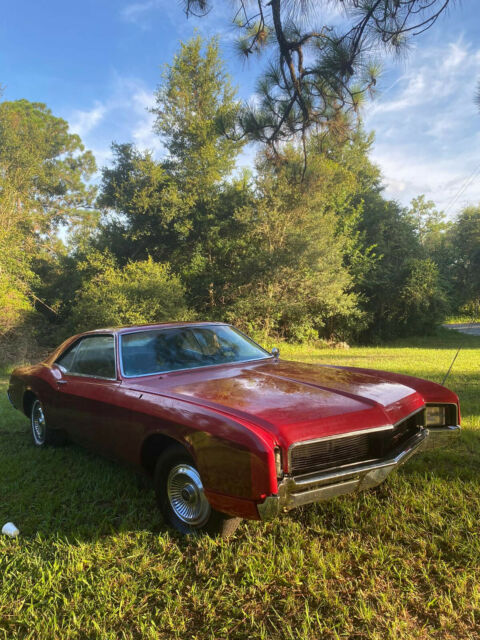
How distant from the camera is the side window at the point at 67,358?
4309 millimetres

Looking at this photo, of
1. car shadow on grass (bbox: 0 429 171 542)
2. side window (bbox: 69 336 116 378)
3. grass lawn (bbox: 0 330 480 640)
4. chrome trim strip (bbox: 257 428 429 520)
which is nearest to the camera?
grass lawn (bbox: 0 330 480 640)

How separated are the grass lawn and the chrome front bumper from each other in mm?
380

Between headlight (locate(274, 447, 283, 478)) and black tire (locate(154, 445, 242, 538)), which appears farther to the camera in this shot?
black tire (locate(154, 445, 242, 538))

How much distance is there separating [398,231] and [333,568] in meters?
24.9

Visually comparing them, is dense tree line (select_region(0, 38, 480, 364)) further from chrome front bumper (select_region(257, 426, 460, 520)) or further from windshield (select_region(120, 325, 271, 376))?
chrome front bumper (select_region(257, 426, 460, 520))

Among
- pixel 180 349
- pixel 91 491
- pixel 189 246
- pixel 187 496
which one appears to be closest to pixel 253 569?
pixel 187 496

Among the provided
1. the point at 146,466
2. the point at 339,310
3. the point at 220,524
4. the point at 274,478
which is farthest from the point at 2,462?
the point at 339,310

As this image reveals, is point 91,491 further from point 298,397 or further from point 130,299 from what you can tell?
point 130,299

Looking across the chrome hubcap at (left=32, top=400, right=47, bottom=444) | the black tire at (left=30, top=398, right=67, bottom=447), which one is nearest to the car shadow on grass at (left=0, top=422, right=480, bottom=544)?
the black tire at (left=30, top=398, right=67, bottom=447)

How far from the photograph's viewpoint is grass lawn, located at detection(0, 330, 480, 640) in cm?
198

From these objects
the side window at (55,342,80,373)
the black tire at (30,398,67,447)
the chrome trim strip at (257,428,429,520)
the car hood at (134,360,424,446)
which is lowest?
the black tire at (30,398,67,447)

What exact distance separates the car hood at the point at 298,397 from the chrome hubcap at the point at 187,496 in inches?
16.8

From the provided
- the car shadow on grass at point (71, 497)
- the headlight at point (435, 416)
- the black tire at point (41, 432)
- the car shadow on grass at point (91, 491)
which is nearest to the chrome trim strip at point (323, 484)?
the car shadow on grass at point (91, 491)

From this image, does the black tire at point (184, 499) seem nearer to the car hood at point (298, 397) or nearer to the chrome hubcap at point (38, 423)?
the car hood at point (298, 397)
